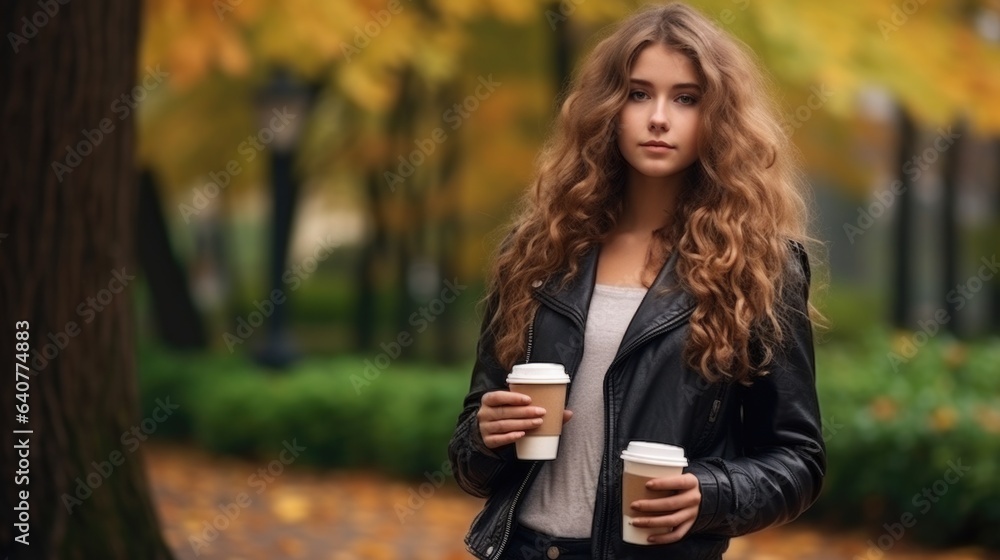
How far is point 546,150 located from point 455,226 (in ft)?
57.3

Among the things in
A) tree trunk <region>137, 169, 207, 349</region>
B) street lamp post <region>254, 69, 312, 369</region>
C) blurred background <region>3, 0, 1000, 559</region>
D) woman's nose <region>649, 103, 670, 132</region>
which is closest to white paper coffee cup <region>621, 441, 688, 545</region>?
woman's nose <region>649, 103, 670, 132</region>

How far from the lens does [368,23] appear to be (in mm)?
9117

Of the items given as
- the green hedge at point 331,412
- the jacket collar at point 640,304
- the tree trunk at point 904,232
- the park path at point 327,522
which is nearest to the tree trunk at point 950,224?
the tree trunk at point 904,232

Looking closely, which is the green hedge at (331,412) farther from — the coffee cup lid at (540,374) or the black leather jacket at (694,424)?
the coffee cup lid at (540,374)

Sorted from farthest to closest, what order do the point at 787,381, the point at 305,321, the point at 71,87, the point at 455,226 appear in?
the point at 305,321 → the point at 455,226 → the point at 71,87 → the point at 787,381

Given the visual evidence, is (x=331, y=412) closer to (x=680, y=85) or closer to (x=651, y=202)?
(x=651, y=202)

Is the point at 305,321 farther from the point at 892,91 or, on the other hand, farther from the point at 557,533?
the point at 557,533

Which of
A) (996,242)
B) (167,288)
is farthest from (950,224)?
(167,288)

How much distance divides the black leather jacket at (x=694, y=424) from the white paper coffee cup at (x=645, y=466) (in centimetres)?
11

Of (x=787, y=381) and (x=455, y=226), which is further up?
(x=787, y=381)

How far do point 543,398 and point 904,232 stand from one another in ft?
60.5

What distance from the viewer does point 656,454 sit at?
2.36m

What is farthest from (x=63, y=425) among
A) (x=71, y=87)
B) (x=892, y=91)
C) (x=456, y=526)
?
(x=892, y=91)

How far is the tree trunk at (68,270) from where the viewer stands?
491 cm
